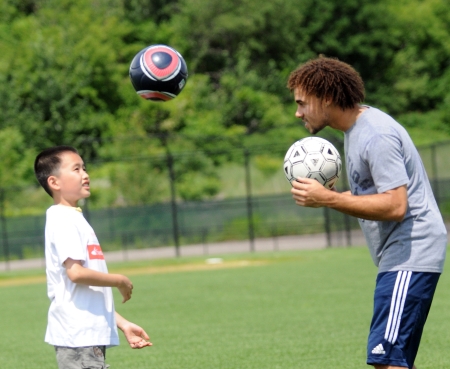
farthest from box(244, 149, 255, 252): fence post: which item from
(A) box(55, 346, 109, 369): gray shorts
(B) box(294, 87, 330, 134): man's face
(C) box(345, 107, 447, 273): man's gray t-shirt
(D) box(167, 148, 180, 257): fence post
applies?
(A) box(55, 346, 109, 369): gray shorts

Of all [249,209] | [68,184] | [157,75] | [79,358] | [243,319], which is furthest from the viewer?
[249,209]

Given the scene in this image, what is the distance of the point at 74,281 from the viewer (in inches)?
165

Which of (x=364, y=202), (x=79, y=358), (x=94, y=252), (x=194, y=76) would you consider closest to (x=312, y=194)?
(x=364, y=202)

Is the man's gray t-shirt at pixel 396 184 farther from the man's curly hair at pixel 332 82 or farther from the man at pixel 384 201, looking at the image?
the man's curly hair at pixel 332 82

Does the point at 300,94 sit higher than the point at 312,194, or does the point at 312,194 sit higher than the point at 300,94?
the point at 300,94

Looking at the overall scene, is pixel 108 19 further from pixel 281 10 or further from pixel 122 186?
pixel 122 186

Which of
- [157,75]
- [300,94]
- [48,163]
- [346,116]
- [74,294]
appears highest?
[157,75]

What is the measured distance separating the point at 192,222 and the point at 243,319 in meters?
18.0

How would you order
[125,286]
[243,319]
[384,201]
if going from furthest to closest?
[243,319]
[125,286]
[384,201]

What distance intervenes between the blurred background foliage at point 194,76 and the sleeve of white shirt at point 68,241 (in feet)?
79.1

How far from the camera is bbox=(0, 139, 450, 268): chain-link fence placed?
26.8 meters

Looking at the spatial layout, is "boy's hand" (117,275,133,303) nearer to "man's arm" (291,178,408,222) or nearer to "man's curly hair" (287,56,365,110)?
"man's arm" (291,178,408,222)

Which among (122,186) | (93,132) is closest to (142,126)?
(93,132)

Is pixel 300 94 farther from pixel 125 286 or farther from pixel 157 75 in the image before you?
pixel 157 75
